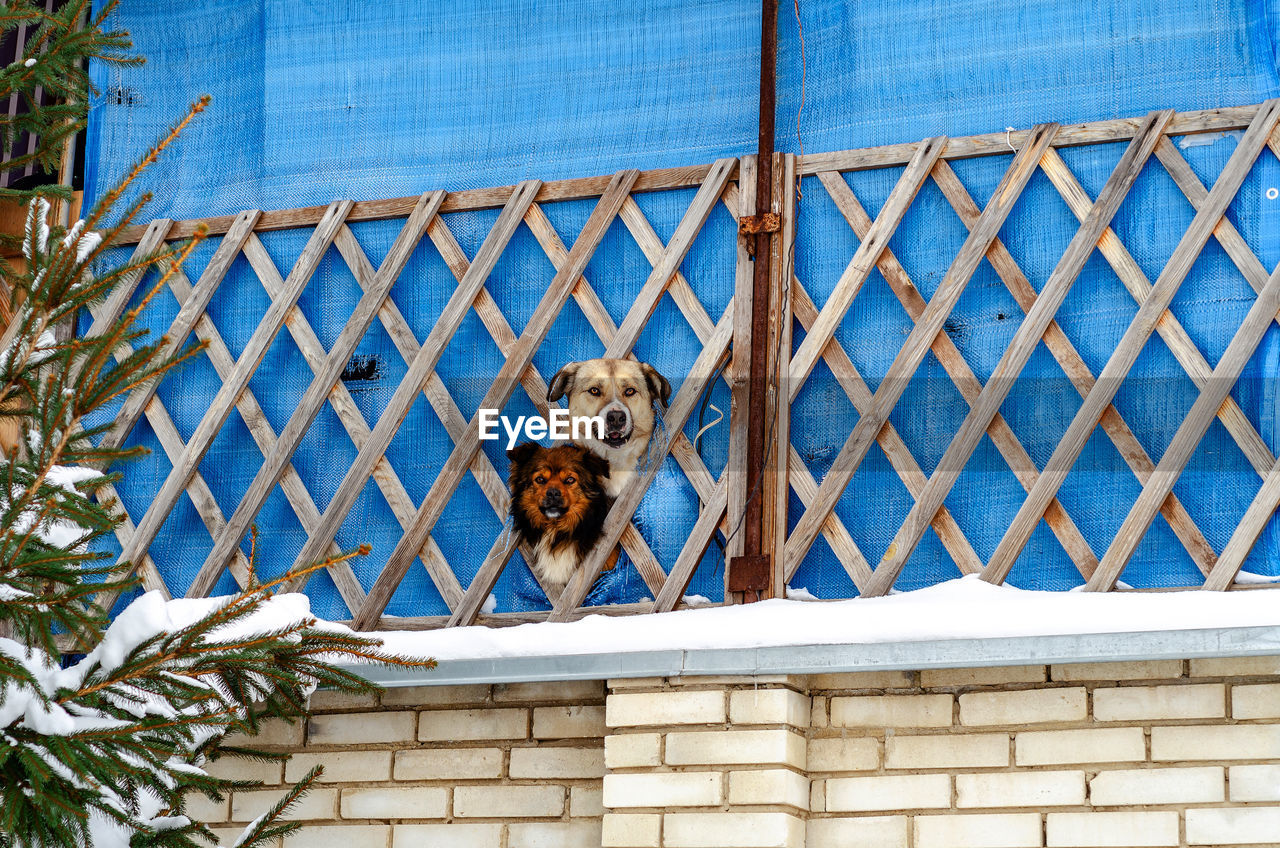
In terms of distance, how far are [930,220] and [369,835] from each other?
8.10 feet

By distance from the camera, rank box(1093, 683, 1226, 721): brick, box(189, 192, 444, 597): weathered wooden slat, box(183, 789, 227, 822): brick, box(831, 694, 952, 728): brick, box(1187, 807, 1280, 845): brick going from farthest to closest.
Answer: box(189, 192, 444, 597): weathered wooden slat, box(183, 789, 227, 822): brick, box(831, 694, 952, 728): brick, box(1093, 683, 1226, 721): brick, box(1187, 807, 1280, 845): brick

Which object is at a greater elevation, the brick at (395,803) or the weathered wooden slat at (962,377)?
the weathered wooden slat at (962,377)

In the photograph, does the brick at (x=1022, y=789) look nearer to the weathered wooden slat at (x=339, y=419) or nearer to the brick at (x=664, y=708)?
the brick at (x=664, y=708)

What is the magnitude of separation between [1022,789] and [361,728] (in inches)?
75.9

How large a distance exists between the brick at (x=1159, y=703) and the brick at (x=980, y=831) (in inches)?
13.2

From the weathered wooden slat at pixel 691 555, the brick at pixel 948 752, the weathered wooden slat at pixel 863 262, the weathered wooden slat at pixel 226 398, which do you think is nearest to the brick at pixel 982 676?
the brick at pixel 948 752

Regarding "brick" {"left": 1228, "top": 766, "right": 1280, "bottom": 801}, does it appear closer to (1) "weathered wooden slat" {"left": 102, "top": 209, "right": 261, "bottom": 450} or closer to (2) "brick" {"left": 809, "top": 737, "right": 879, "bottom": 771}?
(2) "brick" {"left": 809, "top": 737, "right": 879, "bottom": 771}

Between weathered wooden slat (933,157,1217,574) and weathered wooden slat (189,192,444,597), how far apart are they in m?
1.67

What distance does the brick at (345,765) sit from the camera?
4121mm

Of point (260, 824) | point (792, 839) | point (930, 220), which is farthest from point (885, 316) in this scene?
point (260, 824)

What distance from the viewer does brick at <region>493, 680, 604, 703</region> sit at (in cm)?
396

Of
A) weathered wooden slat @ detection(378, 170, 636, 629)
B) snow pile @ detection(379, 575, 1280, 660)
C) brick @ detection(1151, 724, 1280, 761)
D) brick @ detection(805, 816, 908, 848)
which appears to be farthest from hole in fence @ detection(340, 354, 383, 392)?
brick @ detection(1151, 724, 1280, 761)

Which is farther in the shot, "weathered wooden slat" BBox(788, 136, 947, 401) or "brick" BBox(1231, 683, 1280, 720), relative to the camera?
"weathered wooden slat" BBox(788, 136, 947, 401)

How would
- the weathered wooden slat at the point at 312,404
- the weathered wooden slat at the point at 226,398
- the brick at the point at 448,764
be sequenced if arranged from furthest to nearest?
the weathered wooden slat at the point at 226,398
the weathered wooden slat at the point at 312,404
the brick at the point at 448,764
